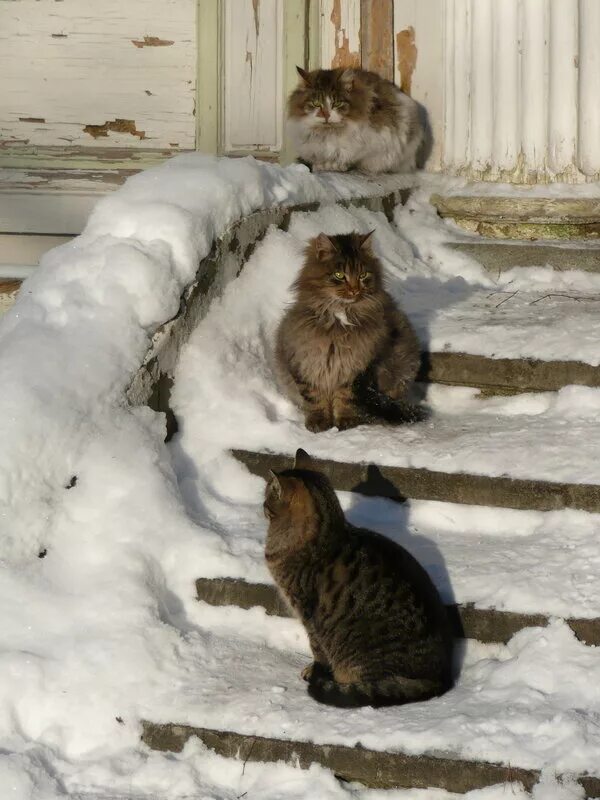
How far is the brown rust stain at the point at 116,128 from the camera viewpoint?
8.00 metres

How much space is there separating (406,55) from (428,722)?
18.5 feet

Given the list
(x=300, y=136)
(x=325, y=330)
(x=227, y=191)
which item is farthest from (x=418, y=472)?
(x=300, y=136)

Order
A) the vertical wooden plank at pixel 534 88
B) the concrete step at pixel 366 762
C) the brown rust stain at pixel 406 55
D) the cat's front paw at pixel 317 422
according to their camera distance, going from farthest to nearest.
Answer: the brown rust stain at pixel 406 55 < the vertical wooden plank at pixel 534 88 < the cat's front paw at pixel 317 422 < the concrete step at pixel 366 762

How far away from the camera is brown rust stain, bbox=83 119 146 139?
26.2ft

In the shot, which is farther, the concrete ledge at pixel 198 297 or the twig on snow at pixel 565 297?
the twig on snow at pixel 565 297

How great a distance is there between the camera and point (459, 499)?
170 inches

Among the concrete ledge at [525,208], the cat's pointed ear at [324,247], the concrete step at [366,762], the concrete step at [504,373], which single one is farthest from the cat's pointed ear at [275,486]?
the concrete ledge at [525,208]

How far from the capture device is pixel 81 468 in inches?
162

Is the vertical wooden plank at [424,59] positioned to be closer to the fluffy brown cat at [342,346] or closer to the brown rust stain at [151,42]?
the brown rust stain at [151,42]

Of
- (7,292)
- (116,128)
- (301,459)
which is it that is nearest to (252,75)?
(116,128)

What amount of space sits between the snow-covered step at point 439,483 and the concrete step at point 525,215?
2.69m

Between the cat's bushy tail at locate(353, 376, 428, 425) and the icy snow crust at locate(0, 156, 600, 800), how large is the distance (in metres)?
0.25

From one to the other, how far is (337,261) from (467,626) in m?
1.77

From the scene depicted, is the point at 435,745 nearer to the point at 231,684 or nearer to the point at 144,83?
the point at 231,684
